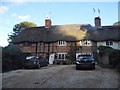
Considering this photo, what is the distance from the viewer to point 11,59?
28875 millimetres

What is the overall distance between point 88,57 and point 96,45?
23.3 m

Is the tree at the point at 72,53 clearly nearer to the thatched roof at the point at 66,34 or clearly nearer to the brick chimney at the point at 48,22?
the thatched roof at the point at 66,34

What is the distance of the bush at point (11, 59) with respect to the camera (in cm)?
2699

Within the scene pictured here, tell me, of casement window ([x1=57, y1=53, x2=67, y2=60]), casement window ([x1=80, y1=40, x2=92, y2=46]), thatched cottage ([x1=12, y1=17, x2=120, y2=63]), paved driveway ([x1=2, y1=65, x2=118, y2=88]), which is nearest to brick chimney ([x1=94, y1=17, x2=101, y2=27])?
thatched cottage ([x1=12, y1=17, x2=120, y2=63])

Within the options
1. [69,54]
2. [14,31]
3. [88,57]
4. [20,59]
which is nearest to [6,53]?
[20,59]

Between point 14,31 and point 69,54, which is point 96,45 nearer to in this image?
point 69,54

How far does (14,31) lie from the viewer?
79312 mm

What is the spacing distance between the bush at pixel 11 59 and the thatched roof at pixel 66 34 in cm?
1876

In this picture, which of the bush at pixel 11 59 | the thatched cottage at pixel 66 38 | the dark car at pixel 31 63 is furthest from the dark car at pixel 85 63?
the thatched cottage at pixel 66 38

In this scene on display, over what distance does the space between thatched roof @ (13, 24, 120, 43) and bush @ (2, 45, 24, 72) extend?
18761 mm

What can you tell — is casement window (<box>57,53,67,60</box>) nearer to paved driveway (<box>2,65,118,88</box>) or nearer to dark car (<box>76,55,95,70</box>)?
dark car (<box>76,55,95,70</box>)

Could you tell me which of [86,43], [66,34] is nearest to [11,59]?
[86,43]

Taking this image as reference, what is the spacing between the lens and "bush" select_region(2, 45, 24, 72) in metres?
27.0

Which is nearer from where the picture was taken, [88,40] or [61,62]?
[61,62]
